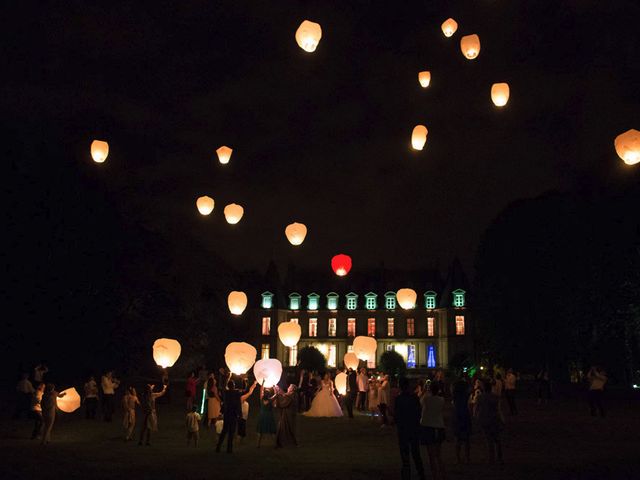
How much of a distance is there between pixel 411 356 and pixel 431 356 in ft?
7.09

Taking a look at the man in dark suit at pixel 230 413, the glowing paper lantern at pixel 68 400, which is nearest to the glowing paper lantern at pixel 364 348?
the man in dark suit at pixel 230 413

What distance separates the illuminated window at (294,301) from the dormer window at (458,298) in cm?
1794

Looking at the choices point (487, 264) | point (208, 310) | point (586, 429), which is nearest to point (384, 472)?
A: point (586, 429)

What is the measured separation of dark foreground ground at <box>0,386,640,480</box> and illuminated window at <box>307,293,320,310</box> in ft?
179

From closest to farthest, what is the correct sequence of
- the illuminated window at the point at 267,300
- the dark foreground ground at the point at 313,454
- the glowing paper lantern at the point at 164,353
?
1. the dark foreground ground at the point at 313,454
2. the glowing paper lantern at the point at 164,353
3. the illuminated window at the point at 267,300

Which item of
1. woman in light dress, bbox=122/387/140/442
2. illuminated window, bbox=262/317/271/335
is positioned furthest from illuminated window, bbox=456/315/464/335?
woman in light dress, bbox=122/387/140/442

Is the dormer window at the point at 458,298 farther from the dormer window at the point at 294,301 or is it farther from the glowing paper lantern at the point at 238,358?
the glowing paper lantern at the point at 238,358

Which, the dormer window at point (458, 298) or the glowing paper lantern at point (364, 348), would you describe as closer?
the glowing paper lantern at point (364, 348)

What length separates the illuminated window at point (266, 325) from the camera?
71438 mm

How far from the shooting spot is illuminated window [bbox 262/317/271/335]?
71438 mm

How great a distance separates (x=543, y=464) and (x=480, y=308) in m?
27.8

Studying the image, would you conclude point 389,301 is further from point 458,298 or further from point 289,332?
point 289,332

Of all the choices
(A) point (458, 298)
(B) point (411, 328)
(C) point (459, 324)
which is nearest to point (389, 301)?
(B) point (411, 328)

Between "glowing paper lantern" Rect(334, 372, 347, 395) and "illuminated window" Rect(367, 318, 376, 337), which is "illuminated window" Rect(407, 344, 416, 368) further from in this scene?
"glowing paper lantern" Rect(334, 372, 347, 395)
